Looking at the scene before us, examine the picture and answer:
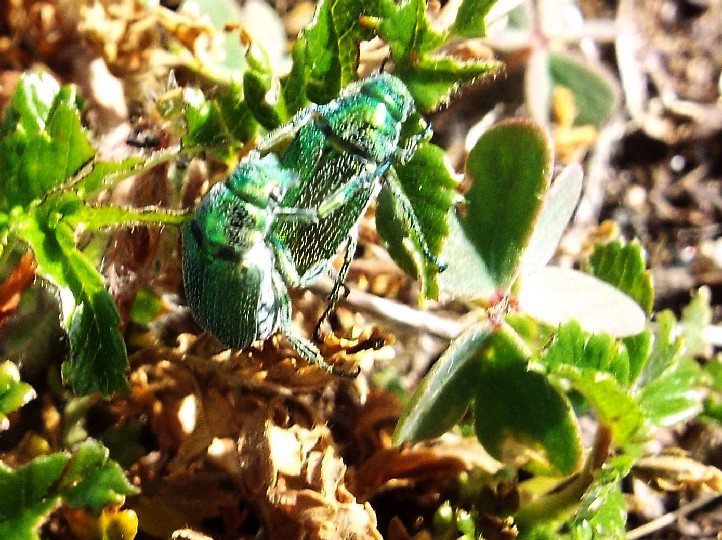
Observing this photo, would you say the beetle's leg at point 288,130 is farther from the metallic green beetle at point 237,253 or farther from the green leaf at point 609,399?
the green leaf at point 609,399

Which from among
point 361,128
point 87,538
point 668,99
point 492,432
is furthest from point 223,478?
point 668,99

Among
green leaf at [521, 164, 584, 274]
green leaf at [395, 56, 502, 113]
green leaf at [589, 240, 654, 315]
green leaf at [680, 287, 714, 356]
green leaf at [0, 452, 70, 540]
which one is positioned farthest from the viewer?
green leaf at [680, 287, 714, 356]

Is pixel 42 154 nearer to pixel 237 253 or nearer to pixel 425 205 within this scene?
pixel 237 253

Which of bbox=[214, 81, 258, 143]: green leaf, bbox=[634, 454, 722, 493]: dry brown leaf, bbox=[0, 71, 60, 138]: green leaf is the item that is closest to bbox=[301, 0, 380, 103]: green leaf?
bbox=[214, 81, 258, 143]: green leaf

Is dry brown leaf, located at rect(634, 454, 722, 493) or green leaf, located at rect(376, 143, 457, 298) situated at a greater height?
green leaf, located at rect(376, 143, 457, 298)

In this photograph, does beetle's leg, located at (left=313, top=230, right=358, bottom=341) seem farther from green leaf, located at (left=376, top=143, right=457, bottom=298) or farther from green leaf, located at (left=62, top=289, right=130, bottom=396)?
green leaf, located at (left=62, top=289, right=130, bottom=396)

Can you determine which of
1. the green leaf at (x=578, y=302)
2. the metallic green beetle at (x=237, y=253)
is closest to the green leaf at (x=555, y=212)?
the green leaf at (x=578, y=302)

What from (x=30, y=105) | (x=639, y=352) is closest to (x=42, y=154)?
(x=30, y=105)

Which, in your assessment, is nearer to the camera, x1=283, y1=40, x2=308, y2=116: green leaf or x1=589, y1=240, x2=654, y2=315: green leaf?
x1=283, y1=40, x2=308, y2=116: green leaf
